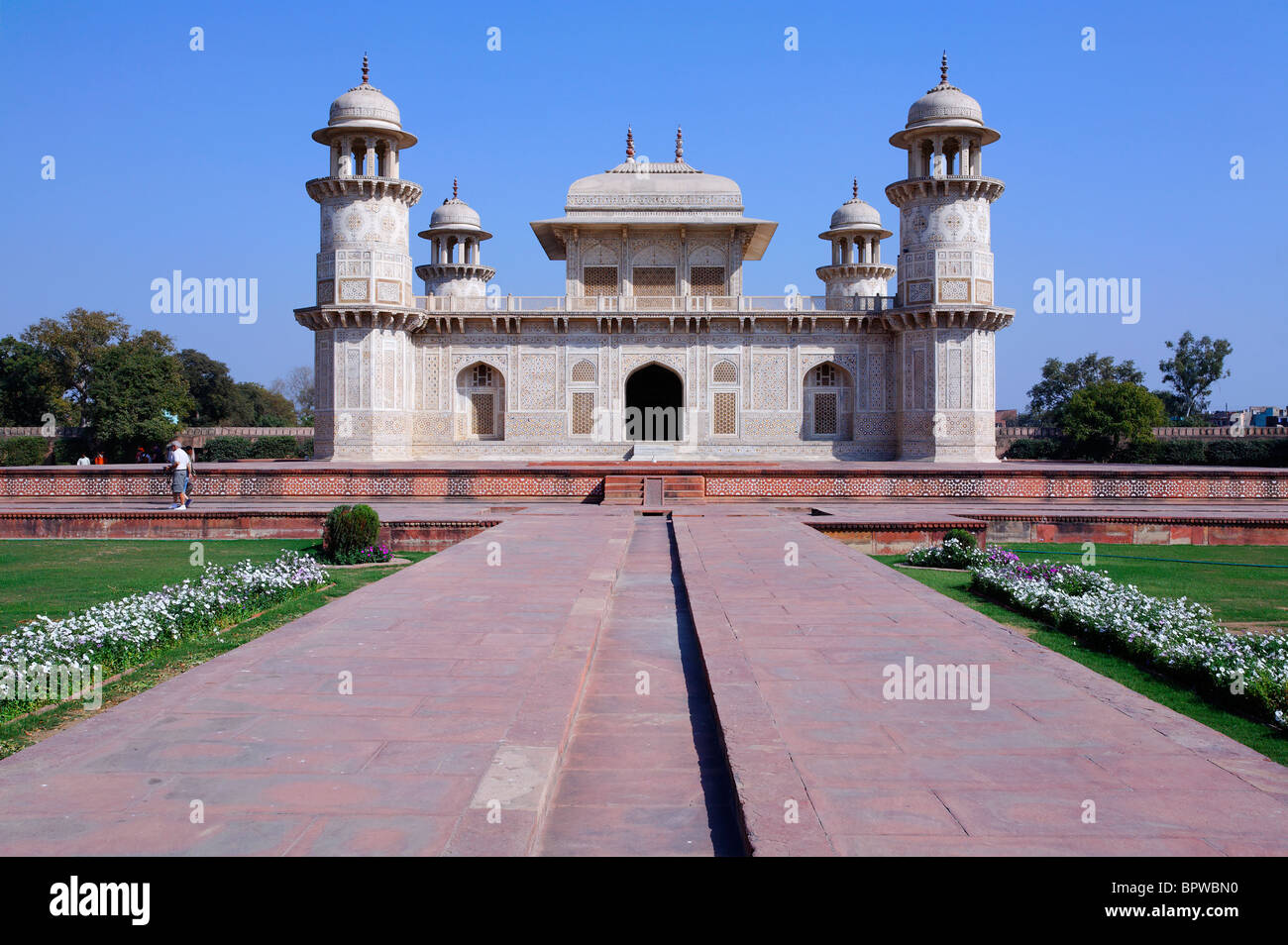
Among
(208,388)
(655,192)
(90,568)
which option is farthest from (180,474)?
(208,388)

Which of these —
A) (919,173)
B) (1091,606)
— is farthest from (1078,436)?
(1091,606)

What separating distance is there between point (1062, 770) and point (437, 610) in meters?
3.70

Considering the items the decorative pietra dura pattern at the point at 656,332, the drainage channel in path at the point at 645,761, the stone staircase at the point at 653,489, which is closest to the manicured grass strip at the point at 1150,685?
the drainage channel in path at the point at 645,761

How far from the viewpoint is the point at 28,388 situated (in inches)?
1670

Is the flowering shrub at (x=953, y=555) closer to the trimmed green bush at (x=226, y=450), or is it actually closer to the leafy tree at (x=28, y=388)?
the trimmed green bush at (x=226, y=450)

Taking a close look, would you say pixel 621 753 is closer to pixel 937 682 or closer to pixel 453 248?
pixel 937 682

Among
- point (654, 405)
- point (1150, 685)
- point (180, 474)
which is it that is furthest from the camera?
point (654, 405)

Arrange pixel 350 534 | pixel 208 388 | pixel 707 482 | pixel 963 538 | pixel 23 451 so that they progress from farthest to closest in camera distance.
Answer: pixel 208 388 < pixel 23 451 < pixel 707 482 < pixel 350 534 < pixel 963 538

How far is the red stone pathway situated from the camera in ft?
8.54

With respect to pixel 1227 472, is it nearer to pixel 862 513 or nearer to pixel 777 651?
pixel 862 513

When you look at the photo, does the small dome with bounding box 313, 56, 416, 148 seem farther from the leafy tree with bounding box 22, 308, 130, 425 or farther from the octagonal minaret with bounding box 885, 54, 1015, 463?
the leafy tree with bounding box 22, 308, 130, 425

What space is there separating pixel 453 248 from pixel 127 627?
30.1 meters

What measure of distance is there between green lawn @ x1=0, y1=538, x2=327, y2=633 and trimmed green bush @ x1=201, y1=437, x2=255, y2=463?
2602 centimetres
